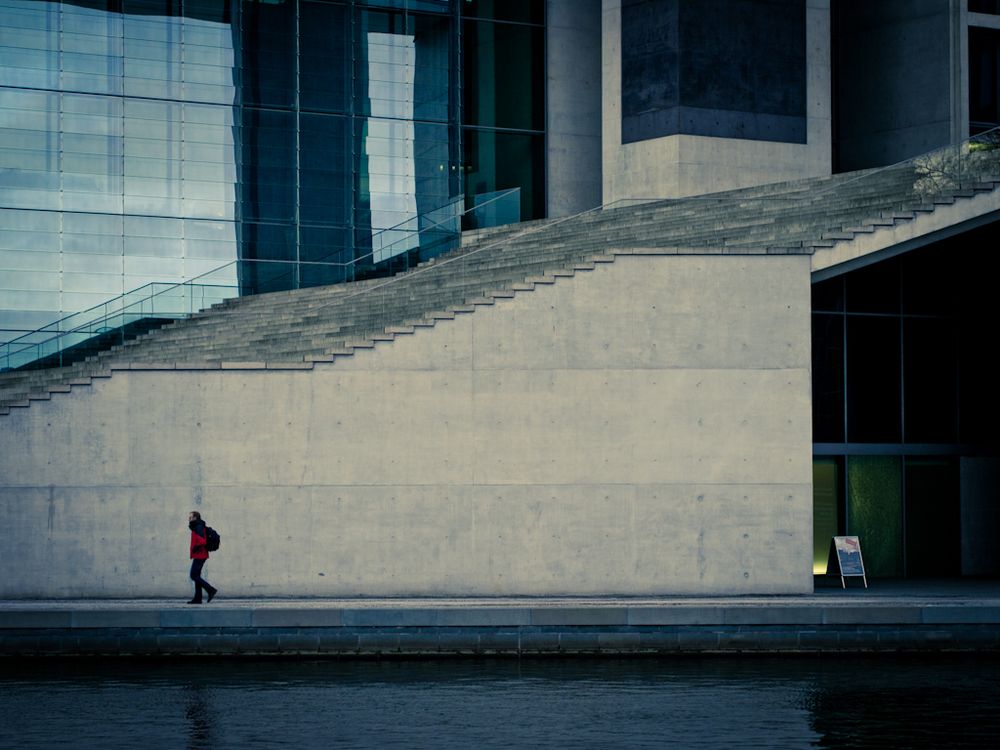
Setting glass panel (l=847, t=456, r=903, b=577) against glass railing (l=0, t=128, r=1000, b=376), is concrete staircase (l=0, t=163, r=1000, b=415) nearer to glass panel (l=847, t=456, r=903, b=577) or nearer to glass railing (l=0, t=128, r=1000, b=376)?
glass railing (l=0, t=128, r=1000, b=376)

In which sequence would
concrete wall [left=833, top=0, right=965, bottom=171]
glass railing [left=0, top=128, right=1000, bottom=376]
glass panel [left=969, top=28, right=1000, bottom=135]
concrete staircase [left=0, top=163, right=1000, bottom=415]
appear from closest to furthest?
concrete staircase [left=0, top=163, right=1000, bottom=415] < glass railing [left=0, top=128, right=1000, bottom=376] < concrete wall [left=833, top=0, right=965, bottom=171] < glass panel [left=969, top=28, right=1000, bottom=135]

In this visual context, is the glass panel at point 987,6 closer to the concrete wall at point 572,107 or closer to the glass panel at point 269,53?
the concrete wall at point 572,107

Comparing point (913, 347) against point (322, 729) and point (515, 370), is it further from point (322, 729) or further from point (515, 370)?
point (322, 729)

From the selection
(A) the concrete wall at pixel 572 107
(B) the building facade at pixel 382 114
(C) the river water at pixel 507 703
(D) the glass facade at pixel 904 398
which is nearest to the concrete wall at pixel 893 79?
(B) the building facade at pixel 382 114

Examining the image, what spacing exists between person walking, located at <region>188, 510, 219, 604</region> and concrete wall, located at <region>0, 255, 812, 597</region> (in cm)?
127

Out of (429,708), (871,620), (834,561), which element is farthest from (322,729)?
(834,561)

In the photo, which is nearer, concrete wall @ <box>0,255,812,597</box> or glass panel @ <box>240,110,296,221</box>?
A: concrete wall @ <box>0,255,812,597</box>

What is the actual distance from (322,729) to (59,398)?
11.3 metres

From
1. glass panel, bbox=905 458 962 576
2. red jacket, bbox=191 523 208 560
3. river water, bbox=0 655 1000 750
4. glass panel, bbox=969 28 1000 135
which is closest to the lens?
river water, bbox=0 655 1000 750

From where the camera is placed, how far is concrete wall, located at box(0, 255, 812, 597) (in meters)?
25.5

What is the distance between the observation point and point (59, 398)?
25.8 m

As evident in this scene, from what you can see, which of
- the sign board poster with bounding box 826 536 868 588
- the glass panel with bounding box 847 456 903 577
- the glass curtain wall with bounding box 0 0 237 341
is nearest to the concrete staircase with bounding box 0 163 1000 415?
the glass curtain wall with bounding box 0 0 237 341

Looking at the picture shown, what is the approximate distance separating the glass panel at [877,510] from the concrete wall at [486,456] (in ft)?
13.0

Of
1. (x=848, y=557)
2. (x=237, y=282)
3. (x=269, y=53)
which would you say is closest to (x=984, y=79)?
(x=269, y=53)
